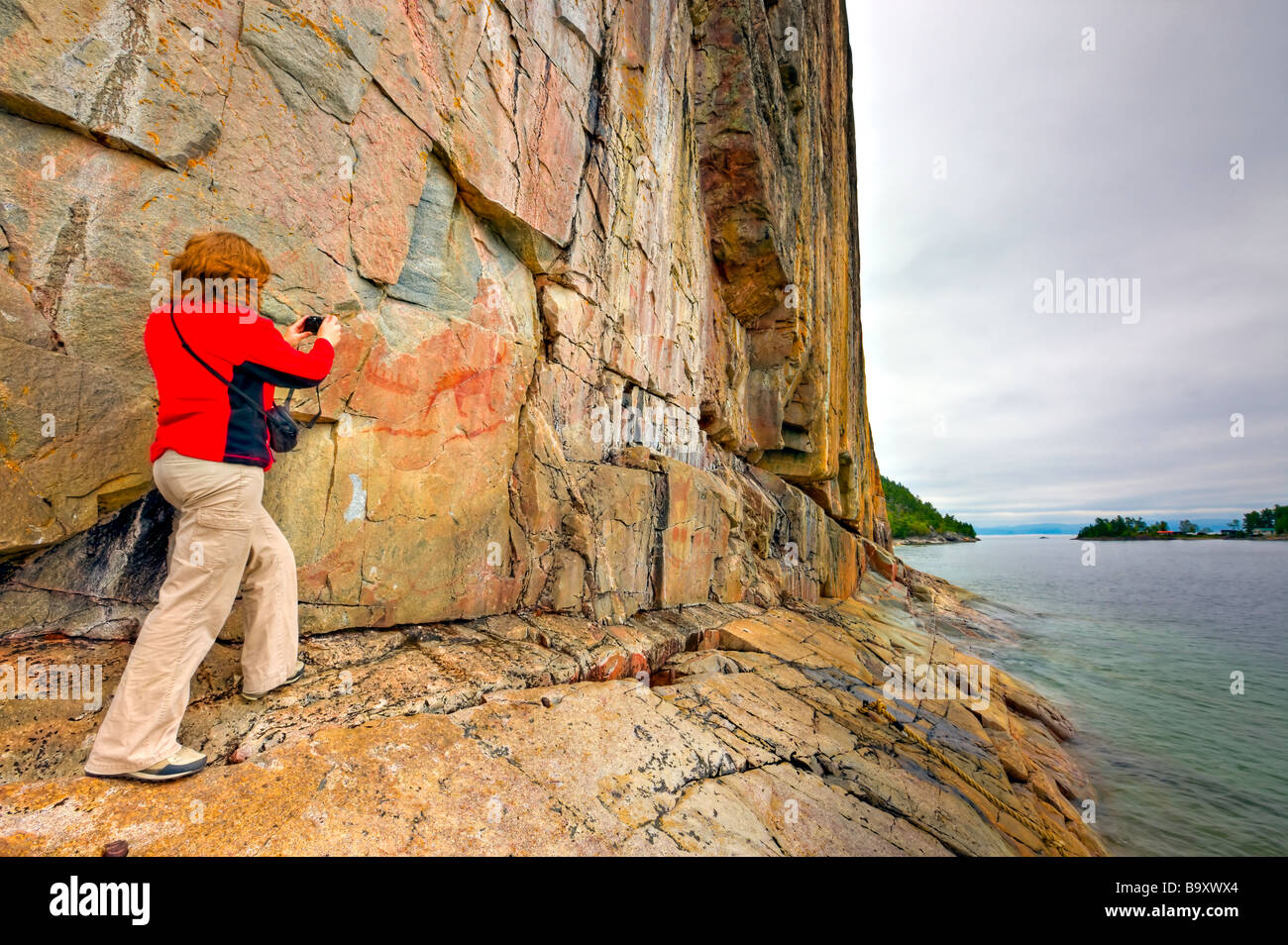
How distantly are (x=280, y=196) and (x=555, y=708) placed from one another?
4.15m

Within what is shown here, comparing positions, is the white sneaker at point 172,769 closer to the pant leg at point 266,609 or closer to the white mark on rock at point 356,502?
the pant leg at point 266,609

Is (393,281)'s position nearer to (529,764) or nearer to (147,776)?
(147,776)

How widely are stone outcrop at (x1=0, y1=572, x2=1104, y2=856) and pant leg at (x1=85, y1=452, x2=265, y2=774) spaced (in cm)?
17

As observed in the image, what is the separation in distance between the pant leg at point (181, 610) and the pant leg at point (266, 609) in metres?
0.32

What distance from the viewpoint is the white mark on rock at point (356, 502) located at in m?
3.80

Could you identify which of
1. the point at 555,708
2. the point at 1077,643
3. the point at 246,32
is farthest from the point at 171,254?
the point at 1077,643

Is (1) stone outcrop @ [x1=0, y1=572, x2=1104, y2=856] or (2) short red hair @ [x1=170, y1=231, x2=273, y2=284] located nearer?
(1) stone outcrop @ [x1=0, y1=572, x2=1104, y2=856]

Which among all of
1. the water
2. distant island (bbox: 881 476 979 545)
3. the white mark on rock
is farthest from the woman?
distant island (bbox: 881 476 979 545)

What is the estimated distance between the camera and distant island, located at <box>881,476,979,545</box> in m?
92.2

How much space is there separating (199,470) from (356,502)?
1435 mm

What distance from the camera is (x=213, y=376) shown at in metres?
2.48

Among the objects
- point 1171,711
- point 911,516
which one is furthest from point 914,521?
point 1171,711

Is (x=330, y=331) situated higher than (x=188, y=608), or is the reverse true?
(x=330, y=331)

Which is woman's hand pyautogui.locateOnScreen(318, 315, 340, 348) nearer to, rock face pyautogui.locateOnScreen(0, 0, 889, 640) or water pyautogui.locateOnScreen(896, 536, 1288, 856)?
rock face pyautogui.locateOnScreen(0, 0, 889, 640)
